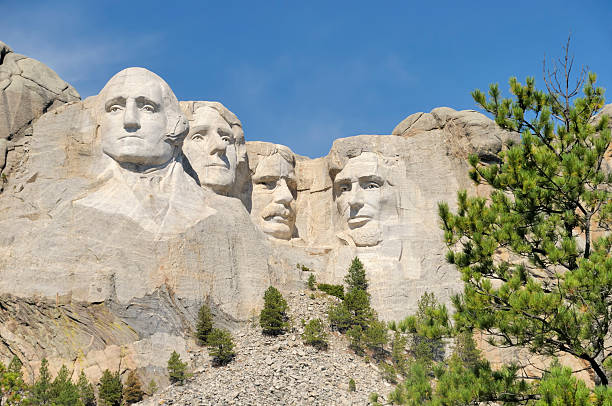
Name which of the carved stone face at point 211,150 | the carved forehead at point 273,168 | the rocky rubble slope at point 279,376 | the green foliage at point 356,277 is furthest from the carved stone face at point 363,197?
Answer: the rocky rubble slope at point 279,376

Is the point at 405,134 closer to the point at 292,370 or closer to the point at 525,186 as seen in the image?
the point at 292,370

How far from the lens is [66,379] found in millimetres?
22766

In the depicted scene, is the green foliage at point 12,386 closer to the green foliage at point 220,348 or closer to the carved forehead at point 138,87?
the green foliage at point 220,348

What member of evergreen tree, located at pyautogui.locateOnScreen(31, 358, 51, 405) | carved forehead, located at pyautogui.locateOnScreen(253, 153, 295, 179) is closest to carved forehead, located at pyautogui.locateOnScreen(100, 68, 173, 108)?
carved forehead, located at pyautogui.locateOnScreen(253, 153, 295, 179)

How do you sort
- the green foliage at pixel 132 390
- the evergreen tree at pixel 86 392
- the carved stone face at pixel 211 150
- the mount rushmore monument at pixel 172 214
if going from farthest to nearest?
the carved stone face at pixel 211 150
the mount rushmore monument at pixel 172 214
the green foliage at pixel 132 390
the evergreen tree at pixel 86 392

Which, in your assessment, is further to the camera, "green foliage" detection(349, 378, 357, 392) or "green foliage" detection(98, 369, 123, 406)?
"green foliage" detection(349, 378, 357, 392)

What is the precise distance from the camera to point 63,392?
2156 cm

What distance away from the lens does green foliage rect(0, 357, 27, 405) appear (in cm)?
2094

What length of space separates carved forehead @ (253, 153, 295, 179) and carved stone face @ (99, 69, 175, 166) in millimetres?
5021

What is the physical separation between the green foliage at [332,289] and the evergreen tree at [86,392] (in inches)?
327

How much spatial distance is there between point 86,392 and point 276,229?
397 inches

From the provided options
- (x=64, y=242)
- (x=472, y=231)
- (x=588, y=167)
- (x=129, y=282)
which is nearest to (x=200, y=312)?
(x=129, y=282)

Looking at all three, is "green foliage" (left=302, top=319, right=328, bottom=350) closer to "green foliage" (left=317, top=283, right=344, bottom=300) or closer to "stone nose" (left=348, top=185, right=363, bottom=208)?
"green foliage" (left=317, top=283, right=344, bottom=300)

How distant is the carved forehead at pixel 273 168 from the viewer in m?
31.8
